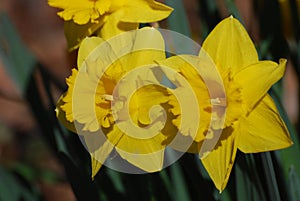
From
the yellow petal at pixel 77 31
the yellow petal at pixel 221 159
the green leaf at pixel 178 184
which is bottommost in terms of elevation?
the green leaf at pixel 178 184

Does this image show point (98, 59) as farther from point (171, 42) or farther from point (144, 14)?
point (171, 42)

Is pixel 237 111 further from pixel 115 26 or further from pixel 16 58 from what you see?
pixel 16 58

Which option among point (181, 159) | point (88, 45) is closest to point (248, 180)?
point (181, 159)

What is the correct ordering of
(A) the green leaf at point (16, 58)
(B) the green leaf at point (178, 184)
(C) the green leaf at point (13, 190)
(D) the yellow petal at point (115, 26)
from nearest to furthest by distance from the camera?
(D) the yellow petal at point (115, 26) → (B) the green leaf at point (178, 184) → (C) the green leaf at point (13, 190) → (A) the green leaf at point (16, 58)

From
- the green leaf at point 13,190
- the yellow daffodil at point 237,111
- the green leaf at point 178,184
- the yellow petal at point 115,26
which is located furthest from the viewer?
the green leaf at point 13,190

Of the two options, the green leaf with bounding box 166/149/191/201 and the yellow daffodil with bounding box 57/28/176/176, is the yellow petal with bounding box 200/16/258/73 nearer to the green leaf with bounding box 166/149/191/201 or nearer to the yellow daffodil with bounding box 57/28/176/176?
the yellow daffodil with bounding box 57/28/176/176

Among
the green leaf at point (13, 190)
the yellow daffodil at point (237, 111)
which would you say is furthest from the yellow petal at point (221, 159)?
the green leaf at point (13, 190)

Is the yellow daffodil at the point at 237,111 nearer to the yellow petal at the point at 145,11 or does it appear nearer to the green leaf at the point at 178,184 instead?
the yellow petal at the point at 145,11
